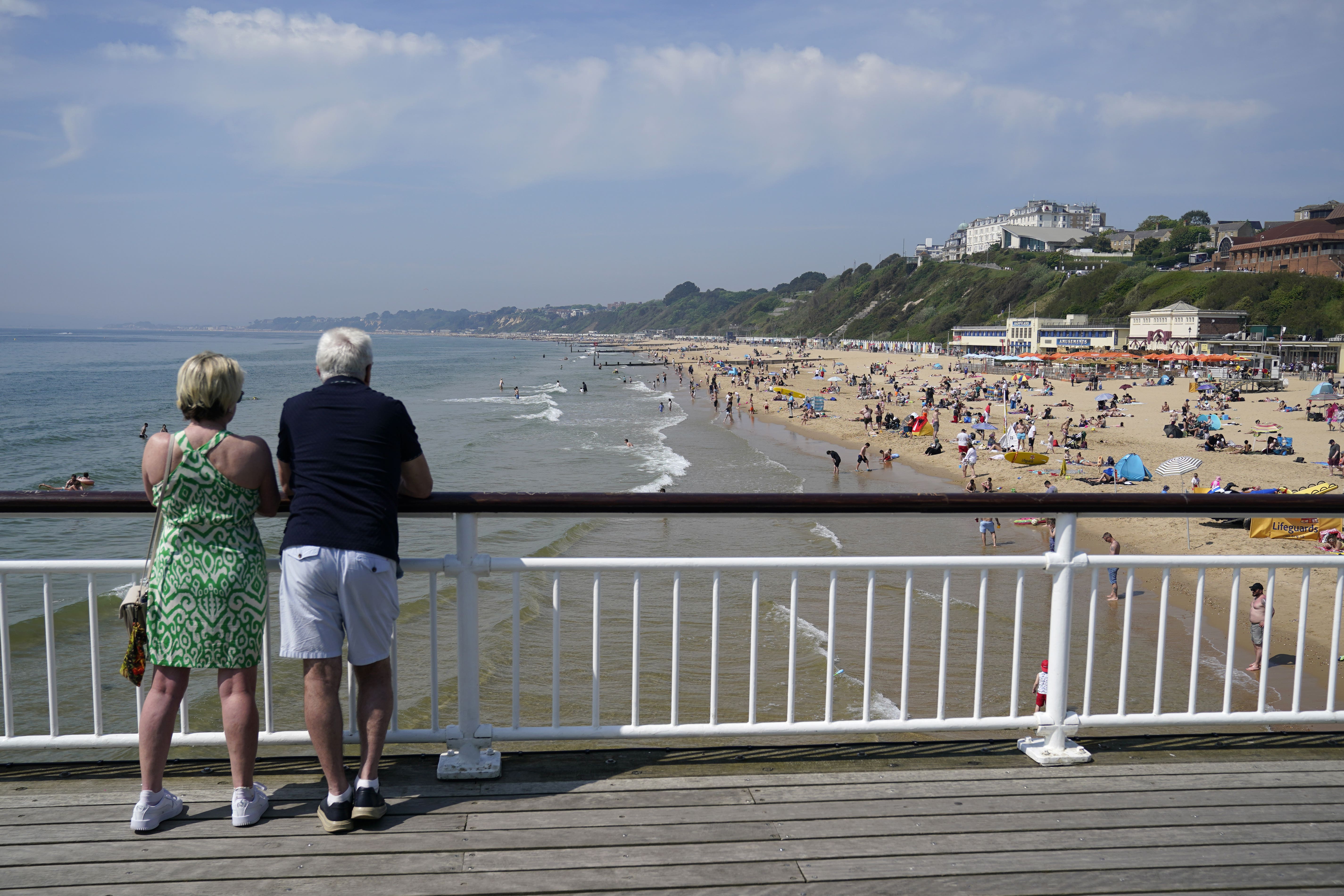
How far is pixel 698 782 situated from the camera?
2953 mm

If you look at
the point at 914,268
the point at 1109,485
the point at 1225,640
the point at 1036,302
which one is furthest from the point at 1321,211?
the point at 1225,640

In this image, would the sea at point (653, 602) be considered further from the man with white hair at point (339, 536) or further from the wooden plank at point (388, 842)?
the wooden plank at point (388, 842)

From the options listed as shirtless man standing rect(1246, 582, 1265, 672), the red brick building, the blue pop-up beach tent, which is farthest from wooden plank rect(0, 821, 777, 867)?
the red brick building

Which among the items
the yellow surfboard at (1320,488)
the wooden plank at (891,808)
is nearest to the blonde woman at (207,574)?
the wooden plank at (891,808)

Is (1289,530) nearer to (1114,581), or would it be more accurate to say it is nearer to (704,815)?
(1114,581)

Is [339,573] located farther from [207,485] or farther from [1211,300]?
[1211,300]

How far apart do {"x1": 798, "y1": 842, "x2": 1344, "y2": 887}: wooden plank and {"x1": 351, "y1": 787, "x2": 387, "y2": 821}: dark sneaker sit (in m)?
1.27

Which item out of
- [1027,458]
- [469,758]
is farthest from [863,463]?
[469,758]

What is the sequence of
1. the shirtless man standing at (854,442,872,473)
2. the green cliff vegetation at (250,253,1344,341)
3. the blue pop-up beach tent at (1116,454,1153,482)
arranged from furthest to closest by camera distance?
1. the green cliff vegetation at (250,253,1344,341)
2. the shirtless man standing at (854,442,872,473)
3. the blue pop-up beach tent at (1116,454,1153,482)

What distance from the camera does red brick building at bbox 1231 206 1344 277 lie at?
82125 millimetres

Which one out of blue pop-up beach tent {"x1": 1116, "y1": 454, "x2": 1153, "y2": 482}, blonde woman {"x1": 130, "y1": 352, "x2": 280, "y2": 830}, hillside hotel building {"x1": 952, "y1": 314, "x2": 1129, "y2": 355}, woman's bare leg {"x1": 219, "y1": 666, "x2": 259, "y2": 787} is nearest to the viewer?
blonde woman {"x1": 130, "y1": 352, "x2": 280, "y2": 830}

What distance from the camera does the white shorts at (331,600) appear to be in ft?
8.39

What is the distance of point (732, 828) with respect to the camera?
2648 millimetres

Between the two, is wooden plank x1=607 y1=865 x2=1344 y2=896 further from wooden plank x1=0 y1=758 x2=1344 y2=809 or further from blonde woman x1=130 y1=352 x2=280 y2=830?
blonde woman x1=130 y1=352 x2=280 y2=830
